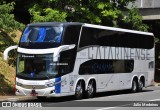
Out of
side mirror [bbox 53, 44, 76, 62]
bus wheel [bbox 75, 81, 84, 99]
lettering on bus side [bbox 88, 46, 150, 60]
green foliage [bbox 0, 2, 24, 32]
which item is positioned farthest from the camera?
green foliage [bbox 0, 2, 24, 32]

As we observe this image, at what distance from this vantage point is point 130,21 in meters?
42.6

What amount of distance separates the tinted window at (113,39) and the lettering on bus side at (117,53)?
25 centimetres

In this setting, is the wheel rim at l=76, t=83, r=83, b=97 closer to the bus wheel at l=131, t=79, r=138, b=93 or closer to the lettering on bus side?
the lettering on bus side

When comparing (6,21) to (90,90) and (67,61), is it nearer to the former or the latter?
(67,61)

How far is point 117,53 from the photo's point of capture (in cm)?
2755

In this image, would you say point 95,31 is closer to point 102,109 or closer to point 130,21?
point 102,109

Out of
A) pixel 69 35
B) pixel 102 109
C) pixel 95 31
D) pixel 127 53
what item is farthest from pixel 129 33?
pixel 102 109

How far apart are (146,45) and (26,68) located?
11.0 meters

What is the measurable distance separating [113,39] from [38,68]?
622 cm

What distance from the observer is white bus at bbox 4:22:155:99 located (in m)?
22.2

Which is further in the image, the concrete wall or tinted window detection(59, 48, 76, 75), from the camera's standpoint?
the concrete wall

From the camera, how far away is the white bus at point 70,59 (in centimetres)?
2220

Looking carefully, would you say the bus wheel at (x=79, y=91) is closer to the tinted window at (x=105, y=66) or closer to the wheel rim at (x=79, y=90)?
the wheel rim at (x=79, y=90)

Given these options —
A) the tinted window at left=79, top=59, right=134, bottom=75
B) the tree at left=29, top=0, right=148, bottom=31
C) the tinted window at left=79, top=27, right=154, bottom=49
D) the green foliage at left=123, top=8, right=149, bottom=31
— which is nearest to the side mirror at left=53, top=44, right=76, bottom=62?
the tinted window at left=79, top=27, right=154, bottom=49
